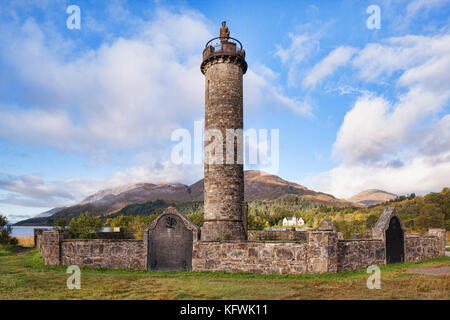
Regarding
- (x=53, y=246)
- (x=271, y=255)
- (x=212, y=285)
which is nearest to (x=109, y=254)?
(x=53, y=246)

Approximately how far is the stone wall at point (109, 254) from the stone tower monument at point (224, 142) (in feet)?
14.5

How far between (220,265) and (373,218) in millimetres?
43830

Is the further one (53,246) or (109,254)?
(53,246)

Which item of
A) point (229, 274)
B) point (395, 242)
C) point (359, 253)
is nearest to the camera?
point (229, 274)

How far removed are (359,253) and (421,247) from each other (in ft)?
21.0

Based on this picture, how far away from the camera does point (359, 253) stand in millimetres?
15281

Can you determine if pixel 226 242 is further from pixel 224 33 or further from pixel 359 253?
pixel 224 33

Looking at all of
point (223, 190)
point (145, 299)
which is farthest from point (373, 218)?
point (145, 299)

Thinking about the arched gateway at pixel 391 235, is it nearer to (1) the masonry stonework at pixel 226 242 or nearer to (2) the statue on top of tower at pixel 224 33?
(1) the masonry stonework at pixel 226 242

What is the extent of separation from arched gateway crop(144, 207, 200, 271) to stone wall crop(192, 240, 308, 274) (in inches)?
19.4

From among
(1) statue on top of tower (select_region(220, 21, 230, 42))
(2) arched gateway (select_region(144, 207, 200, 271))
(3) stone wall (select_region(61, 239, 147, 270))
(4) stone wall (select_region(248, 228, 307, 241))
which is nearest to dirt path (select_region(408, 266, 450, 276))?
(4) stone wall (select_region(248, 228, 307, 241))

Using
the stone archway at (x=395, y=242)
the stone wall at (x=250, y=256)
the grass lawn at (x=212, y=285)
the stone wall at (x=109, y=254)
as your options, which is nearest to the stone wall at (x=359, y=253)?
the grass lawn at (x=212, y=285)

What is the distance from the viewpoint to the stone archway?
16.8 m

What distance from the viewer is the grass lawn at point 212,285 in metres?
10.0
